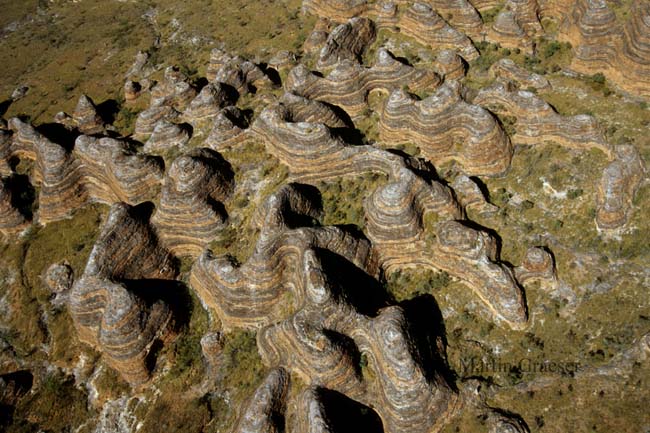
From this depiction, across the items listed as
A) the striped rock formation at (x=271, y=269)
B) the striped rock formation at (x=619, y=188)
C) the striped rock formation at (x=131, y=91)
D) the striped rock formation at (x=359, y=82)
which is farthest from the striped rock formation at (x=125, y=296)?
the striped rock formation at (x=619, y=188)

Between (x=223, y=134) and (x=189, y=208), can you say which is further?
(x=223, y=134)

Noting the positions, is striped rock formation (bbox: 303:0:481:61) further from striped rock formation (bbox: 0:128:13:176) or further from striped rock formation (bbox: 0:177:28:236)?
striped rock formation (bbox: 0:128:13:176)

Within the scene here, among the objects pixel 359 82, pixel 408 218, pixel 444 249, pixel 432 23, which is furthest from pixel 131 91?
pixel 444 249

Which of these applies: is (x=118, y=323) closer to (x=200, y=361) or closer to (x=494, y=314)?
(x=200, y=361)

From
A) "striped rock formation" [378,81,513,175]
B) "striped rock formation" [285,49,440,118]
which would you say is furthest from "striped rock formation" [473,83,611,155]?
"striped rock formation" [285,49,440,118]

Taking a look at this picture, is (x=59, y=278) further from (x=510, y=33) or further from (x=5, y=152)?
(x=510, y=33)

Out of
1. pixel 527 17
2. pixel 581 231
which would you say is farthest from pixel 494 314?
pixel 527 17
